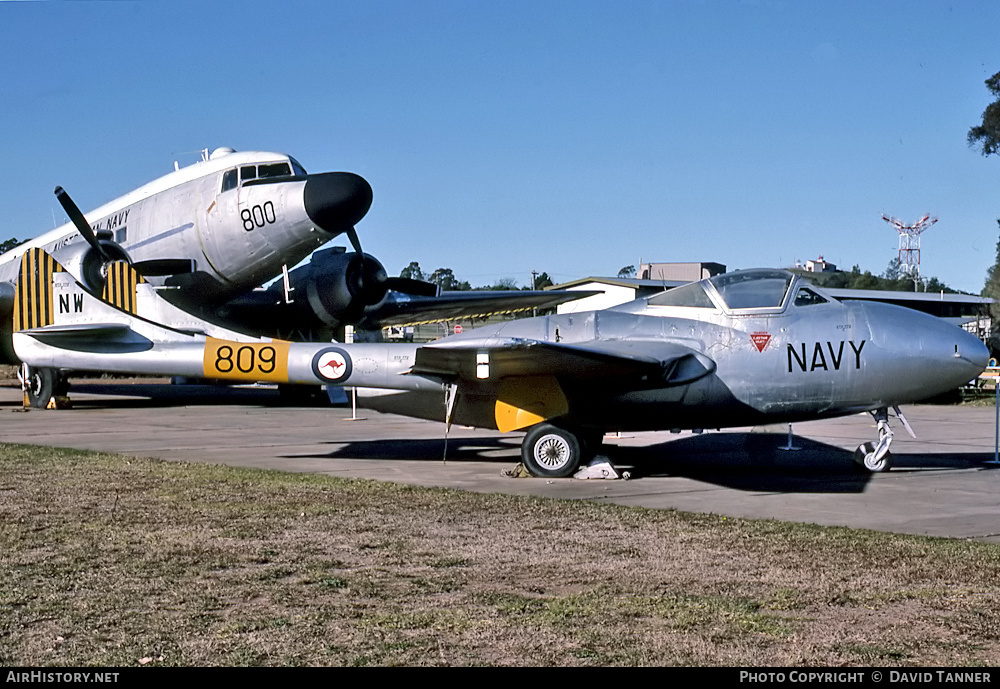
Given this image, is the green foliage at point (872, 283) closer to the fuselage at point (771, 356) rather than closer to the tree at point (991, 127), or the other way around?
the tree at point (991, 127)

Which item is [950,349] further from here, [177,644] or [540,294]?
[540,294]

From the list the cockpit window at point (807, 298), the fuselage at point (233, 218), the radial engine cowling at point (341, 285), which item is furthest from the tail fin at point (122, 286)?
the cockpit window at point (807, 298)

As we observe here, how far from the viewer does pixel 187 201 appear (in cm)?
2275

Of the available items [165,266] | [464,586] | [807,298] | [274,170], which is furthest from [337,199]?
[464,586]

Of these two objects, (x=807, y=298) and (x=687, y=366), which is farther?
(x=807, y=298)

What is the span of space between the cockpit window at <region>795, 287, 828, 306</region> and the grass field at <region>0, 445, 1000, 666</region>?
4.12 meters

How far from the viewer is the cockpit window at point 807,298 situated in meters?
12.9

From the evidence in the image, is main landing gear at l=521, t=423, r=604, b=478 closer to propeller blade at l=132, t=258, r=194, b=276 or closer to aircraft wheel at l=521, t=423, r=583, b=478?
aircraft wheel at l=521, t=423, r=583, b=478

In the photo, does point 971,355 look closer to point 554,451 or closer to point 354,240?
point 554,451

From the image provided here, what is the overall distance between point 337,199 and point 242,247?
9.22ft

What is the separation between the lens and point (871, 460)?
1337 cm

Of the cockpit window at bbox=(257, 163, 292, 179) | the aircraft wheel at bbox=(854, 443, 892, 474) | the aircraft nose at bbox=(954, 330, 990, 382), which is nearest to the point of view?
the aircraft nose at bbox=(954, 330, 990, 382)

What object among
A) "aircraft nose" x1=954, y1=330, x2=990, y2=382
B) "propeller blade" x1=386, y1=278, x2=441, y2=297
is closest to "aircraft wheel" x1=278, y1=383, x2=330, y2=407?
"propeller blade" x1=386, y1=278, x2=441, y2=297

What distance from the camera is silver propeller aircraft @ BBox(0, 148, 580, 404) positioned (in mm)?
21344
